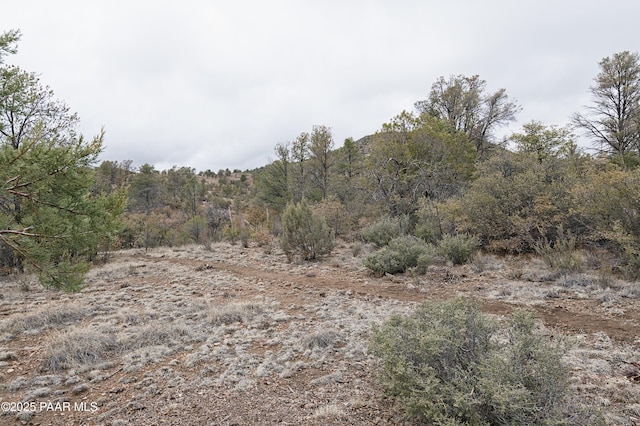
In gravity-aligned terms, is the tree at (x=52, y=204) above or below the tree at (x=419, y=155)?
below

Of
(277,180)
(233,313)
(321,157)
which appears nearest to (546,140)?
(321,157)

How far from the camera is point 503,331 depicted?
445cm

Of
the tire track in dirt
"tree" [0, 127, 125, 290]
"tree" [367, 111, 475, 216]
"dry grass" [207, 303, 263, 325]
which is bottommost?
the tire track in dirt

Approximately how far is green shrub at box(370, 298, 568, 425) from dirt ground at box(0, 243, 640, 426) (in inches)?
13.5

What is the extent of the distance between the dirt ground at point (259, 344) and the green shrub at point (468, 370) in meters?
0.34

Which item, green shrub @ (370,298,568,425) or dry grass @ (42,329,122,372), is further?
dry grass @ (42,329,122,372)

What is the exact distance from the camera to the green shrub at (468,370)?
2439 mm

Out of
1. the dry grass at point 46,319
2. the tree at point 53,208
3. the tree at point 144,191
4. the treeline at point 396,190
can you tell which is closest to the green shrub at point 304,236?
the treeline at point 396,190

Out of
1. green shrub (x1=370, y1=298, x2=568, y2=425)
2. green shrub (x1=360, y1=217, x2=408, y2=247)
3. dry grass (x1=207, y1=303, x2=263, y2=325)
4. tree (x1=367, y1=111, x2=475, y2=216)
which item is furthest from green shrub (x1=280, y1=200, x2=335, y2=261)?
green shrub (x1=370, y1=298, x2=568, y2=425)

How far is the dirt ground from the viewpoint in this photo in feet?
10.7

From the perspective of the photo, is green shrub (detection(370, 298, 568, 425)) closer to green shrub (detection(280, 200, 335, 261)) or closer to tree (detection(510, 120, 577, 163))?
green shrub (detection(280, 200, 335, 261))

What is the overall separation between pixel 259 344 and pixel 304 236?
7282 mm

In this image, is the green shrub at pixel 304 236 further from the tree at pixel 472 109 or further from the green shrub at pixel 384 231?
the tree at pixel 472 109

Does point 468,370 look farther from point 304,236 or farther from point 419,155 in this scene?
point 419,155
